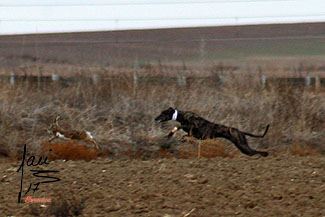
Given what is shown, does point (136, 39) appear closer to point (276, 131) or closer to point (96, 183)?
point (276, 131)

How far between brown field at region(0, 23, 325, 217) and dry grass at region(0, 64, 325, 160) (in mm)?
19

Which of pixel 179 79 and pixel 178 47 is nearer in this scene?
pixel 179 79

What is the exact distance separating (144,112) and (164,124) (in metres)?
0.77

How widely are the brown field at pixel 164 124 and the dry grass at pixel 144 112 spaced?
0.06ft

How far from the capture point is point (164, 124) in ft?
25.8

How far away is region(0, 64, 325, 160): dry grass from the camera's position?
289 inches

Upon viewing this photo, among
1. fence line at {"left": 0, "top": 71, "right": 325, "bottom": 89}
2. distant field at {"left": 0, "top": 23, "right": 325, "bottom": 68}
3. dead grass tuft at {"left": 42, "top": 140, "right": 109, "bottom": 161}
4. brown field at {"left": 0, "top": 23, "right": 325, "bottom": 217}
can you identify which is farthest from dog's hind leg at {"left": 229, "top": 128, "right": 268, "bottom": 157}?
distant field at {"left": 0, "top": 23, "right": 325, "bottom": 68}

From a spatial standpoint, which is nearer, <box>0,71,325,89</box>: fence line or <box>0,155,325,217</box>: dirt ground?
<box>0,155,325,217</box>: dirt ground

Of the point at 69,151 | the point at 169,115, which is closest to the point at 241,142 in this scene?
the point at 169,115

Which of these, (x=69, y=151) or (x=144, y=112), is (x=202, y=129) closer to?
(x=69, y=151)

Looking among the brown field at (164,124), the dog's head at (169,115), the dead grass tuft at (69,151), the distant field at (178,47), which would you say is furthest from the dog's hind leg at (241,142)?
the distant field at (178,47)

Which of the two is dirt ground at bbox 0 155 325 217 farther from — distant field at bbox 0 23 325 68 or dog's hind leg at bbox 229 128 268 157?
distant field at bbox 0 23 325 68

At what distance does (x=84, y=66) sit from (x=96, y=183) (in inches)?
225

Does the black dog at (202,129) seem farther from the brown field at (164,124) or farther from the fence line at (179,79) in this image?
the fence line at (179,79)
